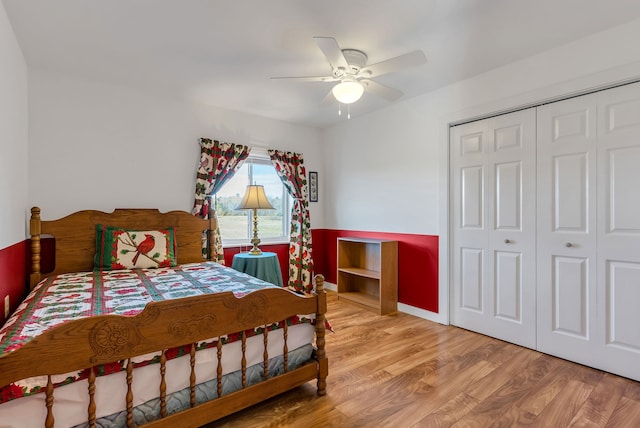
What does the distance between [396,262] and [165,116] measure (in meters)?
3.08

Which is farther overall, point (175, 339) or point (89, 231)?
point (89, 231)

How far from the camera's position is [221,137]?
3791 mm

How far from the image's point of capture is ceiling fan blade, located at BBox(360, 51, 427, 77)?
77.8 inches

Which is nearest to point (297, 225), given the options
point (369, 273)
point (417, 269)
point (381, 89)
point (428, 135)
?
point (369, 273)

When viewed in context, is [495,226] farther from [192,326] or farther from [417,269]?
[192,326]

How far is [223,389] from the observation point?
1.64 m

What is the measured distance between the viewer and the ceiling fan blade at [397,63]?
6.48 ft

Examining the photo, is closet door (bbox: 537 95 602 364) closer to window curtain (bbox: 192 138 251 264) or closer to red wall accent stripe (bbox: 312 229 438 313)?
red wall accent stripe (bbox: 312 229 438 313)

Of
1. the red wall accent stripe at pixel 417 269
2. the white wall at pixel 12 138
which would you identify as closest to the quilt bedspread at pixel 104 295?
the white wall at pixel 12 138

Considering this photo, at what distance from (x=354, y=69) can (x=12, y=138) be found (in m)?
2.56

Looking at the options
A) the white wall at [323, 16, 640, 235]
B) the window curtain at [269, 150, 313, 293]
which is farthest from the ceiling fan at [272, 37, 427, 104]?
the window curtain at [269, 150, 313, 293]

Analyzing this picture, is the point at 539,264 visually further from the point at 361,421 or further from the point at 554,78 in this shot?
the point at 361,421

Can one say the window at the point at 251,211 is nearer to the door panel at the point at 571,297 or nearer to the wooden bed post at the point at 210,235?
the wooden bed post at the point at 210,235

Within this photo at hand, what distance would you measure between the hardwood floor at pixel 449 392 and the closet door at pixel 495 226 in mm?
285
